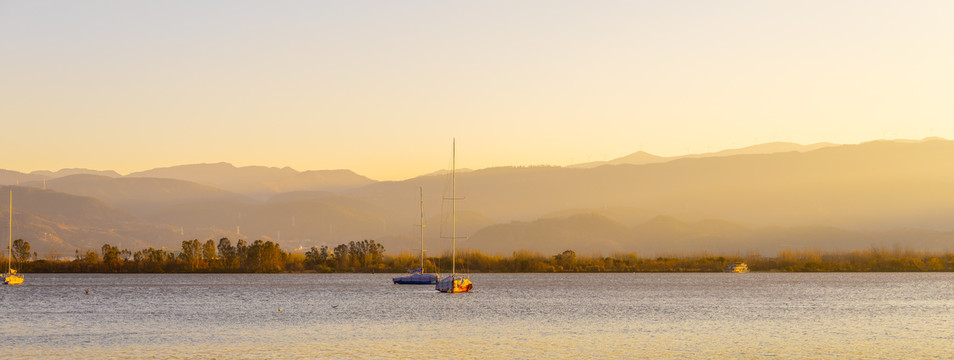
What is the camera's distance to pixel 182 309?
262 ft

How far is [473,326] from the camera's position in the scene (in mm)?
62594

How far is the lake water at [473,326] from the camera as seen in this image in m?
48.8

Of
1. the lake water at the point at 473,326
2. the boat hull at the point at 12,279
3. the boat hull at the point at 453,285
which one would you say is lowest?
the lake water at the point at 473,326

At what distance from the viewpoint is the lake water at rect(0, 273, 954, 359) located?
48.8 m

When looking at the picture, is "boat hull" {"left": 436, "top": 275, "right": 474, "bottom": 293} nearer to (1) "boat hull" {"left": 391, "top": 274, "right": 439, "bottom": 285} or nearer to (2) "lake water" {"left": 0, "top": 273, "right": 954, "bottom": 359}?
(2) "lake water" {"left": 0, "top": 273, "right": 954, "bottom": 359}

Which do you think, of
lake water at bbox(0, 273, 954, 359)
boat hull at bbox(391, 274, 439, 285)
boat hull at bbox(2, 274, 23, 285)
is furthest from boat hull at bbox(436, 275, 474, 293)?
boat hull at bbox(2, 274, 23, 285)

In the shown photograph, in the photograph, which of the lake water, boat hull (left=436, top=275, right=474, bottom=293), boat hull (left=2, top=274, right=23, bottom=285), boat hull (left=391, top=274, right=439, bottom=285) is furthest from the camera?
boat hull (left=391, top=274, right=439, bottom=285)

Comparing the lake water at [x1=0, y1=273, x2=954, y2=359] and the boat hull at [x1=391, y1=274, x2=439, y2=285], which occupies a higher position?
the boat hull at [x1=391, y1=274, x2=439, y2=285]

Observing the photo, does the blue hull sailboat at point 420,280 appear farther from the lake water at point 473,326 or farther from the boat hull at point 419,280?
the lake water at point 473,326

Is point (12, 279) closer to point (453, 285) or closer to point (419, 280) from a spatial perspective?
point (419, 280)

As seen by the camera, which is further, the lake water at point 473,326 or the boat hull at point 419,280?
the boat hull at point 419,280

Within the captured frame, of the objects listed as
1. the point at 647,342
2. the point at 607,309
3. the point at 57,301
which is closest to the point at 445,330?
the point at 647,342

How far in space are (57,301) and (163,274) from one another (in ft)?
342

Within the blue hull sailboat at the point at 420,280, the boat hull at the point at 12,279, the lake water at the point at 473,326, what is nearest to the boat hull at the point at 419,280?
the blue hull sailboat at the point at 420,280
